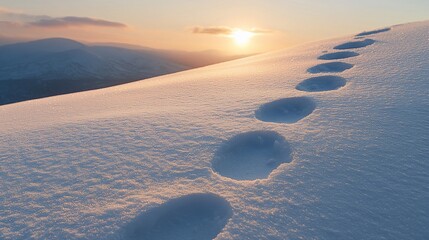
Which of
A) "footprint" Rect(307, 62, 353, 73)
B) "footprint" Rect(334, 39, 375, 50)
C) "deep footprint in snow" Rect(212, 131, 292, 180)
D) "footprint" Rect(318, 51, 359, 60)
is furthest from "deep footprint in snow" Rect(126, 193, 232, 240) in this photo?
"footprint" Rect(334, 39, 375, 50)

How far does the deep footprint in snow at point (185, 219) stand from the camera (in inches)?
54.2

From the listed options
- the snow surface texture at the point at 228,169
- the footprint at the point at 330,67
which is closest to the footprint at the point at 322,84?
the snow surface texture at the point at 228,169

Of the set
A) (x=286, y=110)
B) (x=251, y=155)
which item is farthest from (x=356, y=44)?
(x=251, y=155)

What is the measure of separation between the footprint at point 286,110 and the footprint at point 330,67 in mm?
1197

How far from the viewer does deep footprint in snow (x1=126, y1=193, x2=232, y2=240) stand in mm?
1378

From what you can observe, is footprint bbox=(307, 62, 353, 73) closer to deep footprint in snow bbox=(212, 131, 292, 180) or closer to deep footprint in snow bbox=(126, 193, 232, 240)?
deep footprint in snow bbox=(212, 131, 292, 180)

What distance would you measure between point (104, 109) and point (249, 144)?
1.63 m

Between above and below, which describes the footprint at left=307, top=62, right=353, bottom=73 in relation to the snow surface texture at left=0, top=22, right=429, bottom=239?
above

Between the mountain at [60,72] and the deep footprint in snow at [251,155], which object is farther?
the mountain at [60,72]

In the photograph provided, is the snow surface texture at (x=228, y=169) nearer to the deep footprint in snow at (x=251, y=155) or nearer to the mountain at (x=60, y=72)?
the deep footprint in snow at (x=251, y=155)

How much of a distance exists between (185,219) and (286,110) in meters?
1.38

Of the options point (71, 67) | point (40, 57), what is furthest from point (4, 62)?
point (71, 67)

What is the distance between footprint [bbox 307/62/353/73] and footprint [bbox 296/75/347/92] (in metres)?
0.42

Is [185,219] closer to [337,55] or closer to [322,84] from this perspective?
[322,84]
